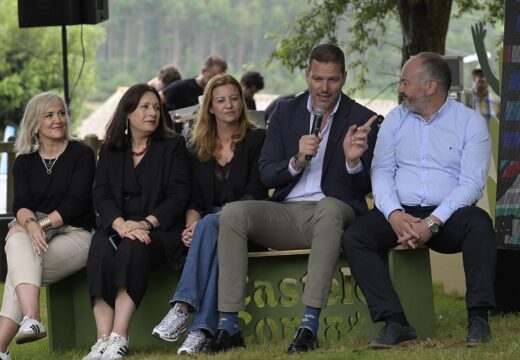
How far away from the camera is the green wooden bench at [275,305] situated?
524 centimetres

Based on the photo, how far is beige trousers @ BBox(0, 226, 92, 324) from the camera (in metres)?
5.29

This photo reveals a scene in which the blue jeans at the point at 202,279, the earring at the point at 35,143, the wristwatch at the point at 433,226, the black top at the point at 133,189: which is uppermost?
the earring at the point at 35,143

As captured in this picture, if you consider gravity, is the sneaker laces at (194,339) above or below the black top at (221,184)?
below

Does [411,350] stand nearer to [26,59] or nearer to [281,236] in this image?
[281,236]

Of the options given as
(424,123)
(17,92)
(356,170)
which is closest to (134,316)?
(356,170)

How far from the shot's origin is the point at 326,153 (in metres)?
5.45

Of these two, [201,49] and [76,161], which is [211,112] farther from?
[201,49]

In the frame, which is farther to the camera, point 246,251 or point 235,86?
point 235,86

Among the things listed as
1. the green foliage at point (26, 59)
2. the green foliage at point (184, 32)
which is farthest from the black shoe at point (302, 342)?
the green foliage at point (184, 32)

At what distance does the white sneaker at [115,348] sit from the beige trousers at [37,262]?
50cm

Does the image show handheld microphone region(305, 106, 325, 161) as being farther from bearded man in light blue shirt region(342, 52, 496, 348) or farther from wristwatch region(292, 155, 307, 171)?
bearded man in light blue shirt region(342, 52, 496, 348)

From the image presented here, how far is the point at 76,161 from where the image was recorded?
5.77 meters

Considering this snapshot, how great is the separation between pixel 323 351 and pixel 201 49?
262 ft

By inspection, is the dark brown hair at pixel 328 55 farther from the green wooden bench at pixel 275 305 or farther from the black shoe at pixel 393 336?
the black shoe at pixel 393 336
